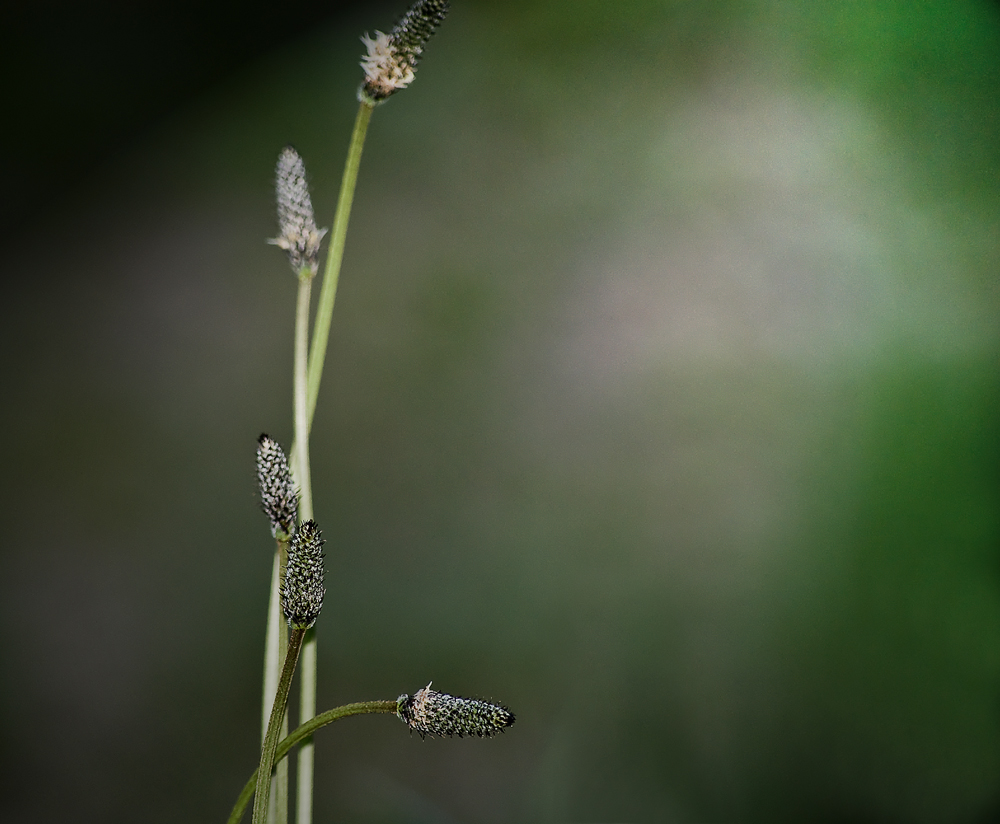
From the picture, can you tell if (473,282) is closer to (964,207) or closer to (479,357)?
(479,357)

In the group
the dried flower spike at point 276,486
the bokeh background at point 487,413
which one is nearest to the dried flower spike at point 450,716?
the dried flower spike at point 276,486

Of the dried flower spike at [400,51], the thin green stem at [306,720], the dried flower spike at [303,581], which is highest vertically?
the dried flower spike at [400,51]

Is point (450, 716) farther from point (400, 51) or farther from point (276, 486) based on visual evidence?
point (400, 51)

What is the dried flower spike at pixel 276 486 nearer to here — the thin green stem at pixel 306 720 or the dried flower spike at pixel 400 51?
the thin green stem at pixel 306 720

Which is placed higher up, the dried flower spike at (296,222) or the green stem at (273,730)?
the dried flower spike at (296,222)

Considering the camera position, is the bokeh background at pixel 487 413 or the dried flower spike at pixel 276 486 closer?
the dried flower spike at pixel 276 486

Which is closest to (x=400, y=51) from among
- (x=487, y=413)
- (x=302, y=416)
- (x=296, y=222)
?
(x=296, y=222)
